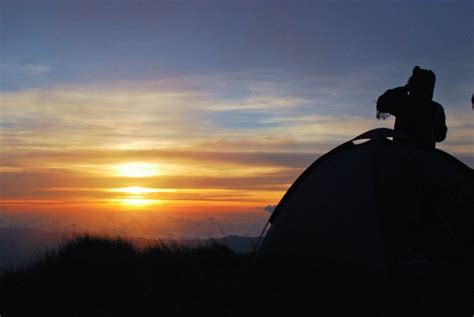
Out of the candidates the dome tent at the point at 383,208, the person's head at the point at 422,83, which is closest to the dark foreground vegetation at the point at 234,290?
the dome tent at the point at 383,208

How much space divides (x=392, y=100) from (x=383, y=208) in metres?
2.44

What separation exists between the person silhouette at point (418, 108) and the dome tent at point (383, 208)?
677 millimetres

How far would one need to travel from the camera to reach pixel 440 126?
427 inches

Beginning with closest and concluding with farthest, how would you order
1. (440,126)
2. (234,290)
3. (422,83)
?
1. (234,290)
2. (422,83)
3. (440,126)

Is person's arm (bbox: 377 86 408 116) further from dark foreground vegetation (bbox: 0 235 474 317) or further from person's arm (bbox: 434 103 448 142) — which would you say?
dark foreground vegetation (bbox: 0 235 474 317)

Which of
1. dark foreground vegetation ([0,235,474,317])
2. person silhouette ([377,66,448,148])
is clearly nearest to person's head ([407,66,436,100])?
person silhouette ([377,66,448,148])

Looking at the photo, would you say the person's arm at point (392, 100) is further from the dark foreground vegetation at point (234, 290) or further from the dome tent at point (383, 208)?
the dark foreground vegetation at point (234, 290)

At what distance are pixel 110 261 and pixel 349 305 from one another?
5010 mm

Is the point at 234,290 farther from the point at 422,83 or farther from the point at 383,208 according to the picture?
the point at 422,83

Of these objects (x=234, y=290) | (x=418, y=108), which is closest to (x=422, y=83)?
(x=418, y=108)

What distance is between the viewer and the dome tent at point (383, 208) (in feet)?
30.8

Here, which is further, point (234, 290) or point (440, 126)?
point (440, 126)

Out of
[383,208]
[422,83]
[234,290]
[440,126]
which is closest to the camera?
[234,290]

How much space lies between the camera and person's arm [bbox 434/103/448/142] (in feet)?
35.2
